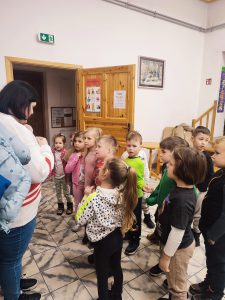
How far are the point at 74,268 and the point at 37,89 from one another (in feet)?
14.6

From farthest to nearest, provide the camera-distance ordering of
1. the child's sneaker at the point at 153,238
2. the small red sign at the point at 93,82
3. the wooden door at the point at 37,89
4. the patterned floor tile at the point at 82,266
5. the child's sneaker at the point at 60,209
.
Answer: the wooden door at the point at 37,89 < the small red sign at the point at 93,82 < the child's sneaker at the point at 60,209 < the child's sneaker at the point at 153,238 < the patterned floor tile at the point at 82,266

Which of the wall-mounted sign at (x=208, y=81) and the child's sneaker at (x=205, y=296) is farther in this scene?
the wall-mounted sign at (x=208, y=81)

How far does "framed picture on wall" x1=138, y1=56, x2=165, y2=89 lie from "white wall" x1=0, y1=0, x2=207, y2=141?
0.36 feet

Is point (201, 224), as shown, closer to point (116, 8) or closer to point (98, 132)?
point (98, 132)

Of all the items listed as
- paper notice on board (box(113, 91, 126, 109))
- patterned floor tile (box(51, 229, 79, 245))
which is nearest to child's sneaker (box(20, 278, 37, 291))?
patterned floor tile (box(51, 229, 79, 245))

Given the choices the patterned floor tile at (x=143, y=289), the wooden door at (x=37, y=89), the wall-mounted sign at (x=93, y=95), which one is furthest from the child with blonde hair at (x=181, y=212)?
the wooden door at (x=37, y=89)

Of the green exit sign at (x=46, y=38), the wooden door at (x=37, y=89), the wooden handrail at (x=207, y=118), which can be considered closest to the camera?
the green exit sign at (x=46, y=38)

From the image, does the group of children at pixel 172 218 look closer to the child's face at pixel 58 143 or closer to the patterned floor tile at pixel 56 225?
the patterned floor tile at pixel 56 225

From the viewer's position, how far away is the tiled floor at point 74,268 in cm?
149

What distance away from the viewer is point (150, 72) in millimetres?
4363

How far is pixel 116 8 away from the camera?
3.69 meters

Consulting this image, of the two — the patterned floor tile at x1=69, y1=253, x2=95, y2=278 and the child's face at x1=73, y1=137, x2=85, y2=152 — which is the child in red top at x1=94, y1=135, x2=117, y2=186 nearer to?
the child's face at x1=73, y1=137, x2=85, y2=152

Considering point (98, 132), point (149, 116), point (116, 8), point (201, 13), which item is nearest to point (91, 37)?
point (116, 8)

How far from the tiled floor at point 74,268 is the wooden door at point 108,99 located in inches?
64.8
